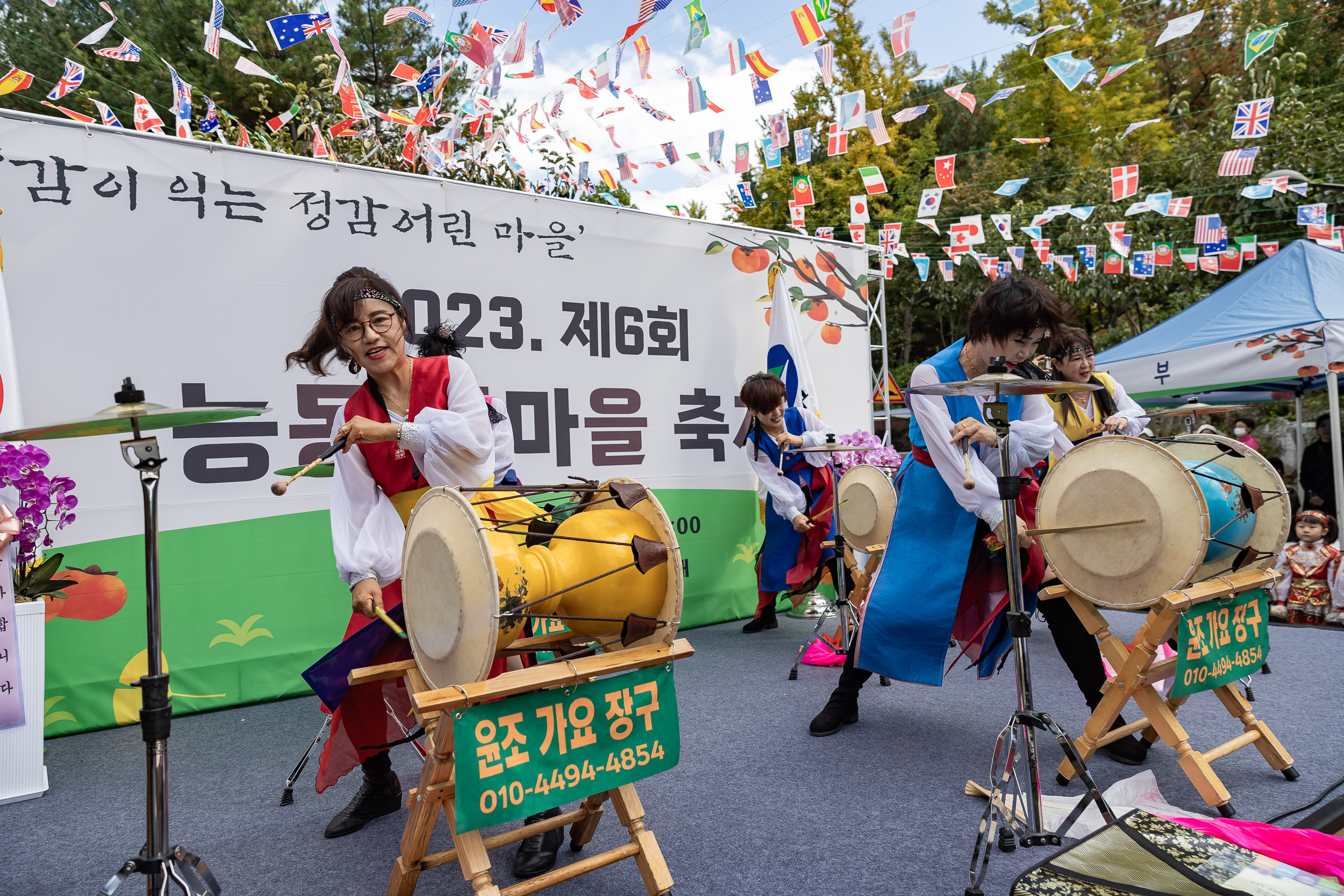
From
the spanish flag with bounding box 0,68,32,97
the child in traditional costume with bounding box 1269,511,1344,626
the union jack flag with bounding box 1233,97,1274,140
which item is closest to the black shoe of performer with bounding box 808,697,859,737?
the child in traditional costume with bounding box 1269,511,1344,626

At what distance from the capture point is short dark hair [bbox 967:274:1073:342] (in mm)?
2275

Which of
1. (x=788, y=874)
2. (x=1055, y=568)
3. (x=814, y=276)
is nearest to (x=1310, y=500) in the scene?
(x=814, y=276)


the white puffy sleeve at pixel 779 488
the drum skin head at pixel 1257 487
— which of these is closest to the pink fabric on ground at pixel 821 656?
the white puffy sleeve at pixel 779 488

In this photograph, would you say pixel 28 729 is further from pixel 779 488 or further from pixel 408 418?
pixel 779 488

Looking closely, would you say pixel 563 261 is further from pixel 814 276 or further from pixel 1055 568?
pixel 1055 568

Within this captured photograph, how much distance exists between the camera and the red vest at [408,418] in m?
2.11

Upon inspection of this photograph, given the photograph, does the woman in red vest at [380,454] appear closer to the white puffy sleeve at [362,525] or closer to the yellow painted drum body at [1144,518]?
the white puffy sleeve at [362,525]

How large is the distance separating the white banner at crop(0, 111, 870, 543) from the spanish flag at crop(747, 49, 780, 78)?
1.14 m

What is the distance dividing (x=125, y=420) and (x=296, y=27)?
3608mm

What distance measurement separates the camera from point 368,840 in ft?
7.39

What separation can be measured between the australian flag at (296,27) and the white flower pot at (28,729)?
9.65 feet

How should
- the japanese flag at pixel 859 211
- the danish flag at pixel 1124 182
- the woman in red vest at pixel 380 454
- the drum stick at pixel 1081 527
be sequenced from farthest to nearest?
the danish flag at pixel 1124 182 < the japanese flag at pixel 859 211 < the drum stick at pixel 1081 527 < the woman in red vest at pixel 380 454

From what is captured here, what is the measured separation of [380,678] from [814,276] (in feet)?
14.3

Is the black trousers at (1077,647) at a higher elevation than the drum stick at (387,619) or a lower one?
lower
